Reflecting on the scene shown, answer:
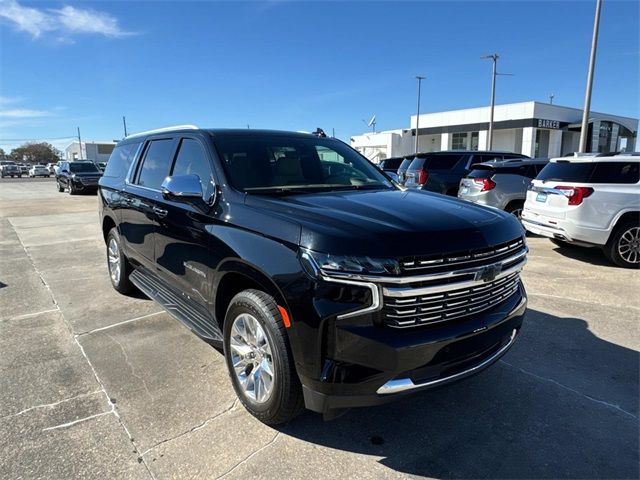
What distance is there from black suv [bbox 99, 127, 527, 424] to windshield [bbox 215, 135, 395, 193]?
2cm

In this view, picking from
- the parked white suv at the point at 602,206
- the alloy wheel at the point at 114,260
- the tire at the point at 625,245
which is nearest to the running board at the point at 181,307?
the alloy wheel at the point at 114,260

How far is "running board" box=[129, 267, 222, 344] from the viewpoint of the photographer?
3.40 m

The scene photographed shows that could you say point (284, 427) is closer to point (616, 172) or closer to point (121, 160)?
point (121, 160)

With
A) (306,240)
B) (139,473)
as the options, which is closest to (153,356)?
(139,473)

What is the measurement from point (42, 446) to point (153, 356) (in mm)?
1251

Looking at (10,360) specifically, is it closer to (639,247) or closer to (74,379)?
(74,379)

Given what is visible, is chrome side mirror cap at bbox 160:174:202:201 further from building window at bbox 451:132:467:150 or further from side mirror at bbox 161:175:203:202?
building window at bbox 451:132:467:150

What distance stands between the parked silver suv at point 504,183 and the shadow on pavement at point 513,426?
6.48 meters

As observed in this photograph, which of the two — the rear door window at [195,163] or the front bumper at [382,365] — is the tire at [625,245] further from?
the rear door window at [195,163]

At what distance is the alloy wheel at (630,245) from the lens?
22.9ft

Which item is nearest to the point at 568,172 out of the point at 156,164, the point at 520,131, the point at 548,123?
the point at 156,164

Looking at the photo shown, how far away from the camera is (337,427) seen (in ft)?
9.61

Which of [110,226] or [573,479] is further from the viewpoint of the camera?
[110,226]

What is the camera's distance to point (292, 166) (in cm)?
376
